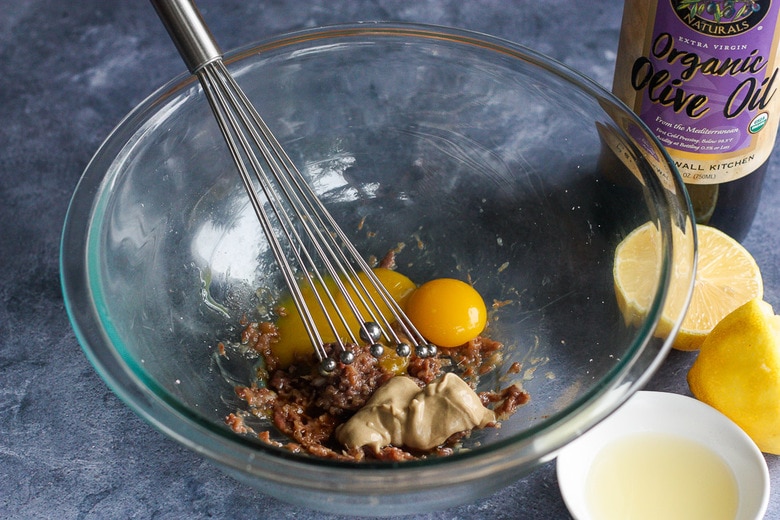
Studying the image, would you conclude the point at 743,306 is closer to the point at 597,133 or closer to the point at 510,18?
the point at 597,133

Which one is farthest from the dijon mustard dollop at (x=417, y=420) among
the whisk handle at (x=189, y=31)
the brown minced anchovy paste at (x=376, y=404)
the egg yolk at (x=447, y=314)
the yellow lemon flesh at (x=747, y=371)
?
the whisk handle at (x=189, y=31)

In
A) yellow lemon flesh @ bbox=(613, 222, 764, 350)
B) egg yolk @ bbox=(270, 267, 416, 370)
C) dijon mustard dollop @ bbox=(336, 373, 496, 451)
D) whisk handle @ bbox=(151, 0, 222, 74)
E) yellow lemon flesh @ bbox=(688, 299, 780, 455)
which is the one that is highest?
whisk handle @ bbox=(151, 0, 222, 74)

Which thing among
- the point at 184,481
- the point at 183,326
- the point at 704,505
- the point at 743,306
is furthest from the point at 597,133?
the point at 184,481

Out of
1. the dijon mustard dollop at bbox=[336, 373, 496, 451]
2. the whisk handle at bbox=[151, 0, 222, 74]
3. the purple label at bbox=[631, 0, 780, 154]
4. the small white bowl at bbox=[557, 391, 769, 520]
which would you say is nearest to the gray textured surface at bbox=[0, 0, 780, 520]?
the small white bowl at bbox=[557, 391, 769, 520]

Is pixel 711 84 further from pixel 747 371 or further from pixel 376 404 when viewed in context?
pixel 376 404

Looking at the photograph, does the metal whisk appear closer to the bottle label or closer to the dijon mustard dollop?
the dijon mustard dollop

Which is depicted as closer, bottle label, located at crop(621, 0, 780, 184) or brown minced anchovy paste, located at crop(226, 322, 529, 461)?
brown minced anchovy paste, located at crop(226, 322, 529, 461)

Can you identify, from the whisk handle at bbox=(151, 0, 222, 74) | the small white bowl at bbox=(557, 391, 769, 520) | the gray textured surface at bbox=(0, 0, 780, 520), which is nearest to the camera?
the whisk handle at bbox=(151, 0, 222, 74)

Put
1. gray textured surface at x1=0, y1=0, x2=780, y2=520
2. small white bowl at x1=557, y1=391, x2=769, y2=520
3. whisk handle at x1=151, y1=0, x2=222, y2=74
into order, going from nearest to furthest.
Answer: whisk handle at x1=151, y1=0, x2=222, y2=74
small white bowl at x1=557, y1=391, x2=769, y2=520
gray textured surface at x1=0, y1=0, x2=780, y2=520

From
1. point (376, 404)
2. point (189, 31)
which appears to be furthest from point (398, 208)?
point (189, 31)
